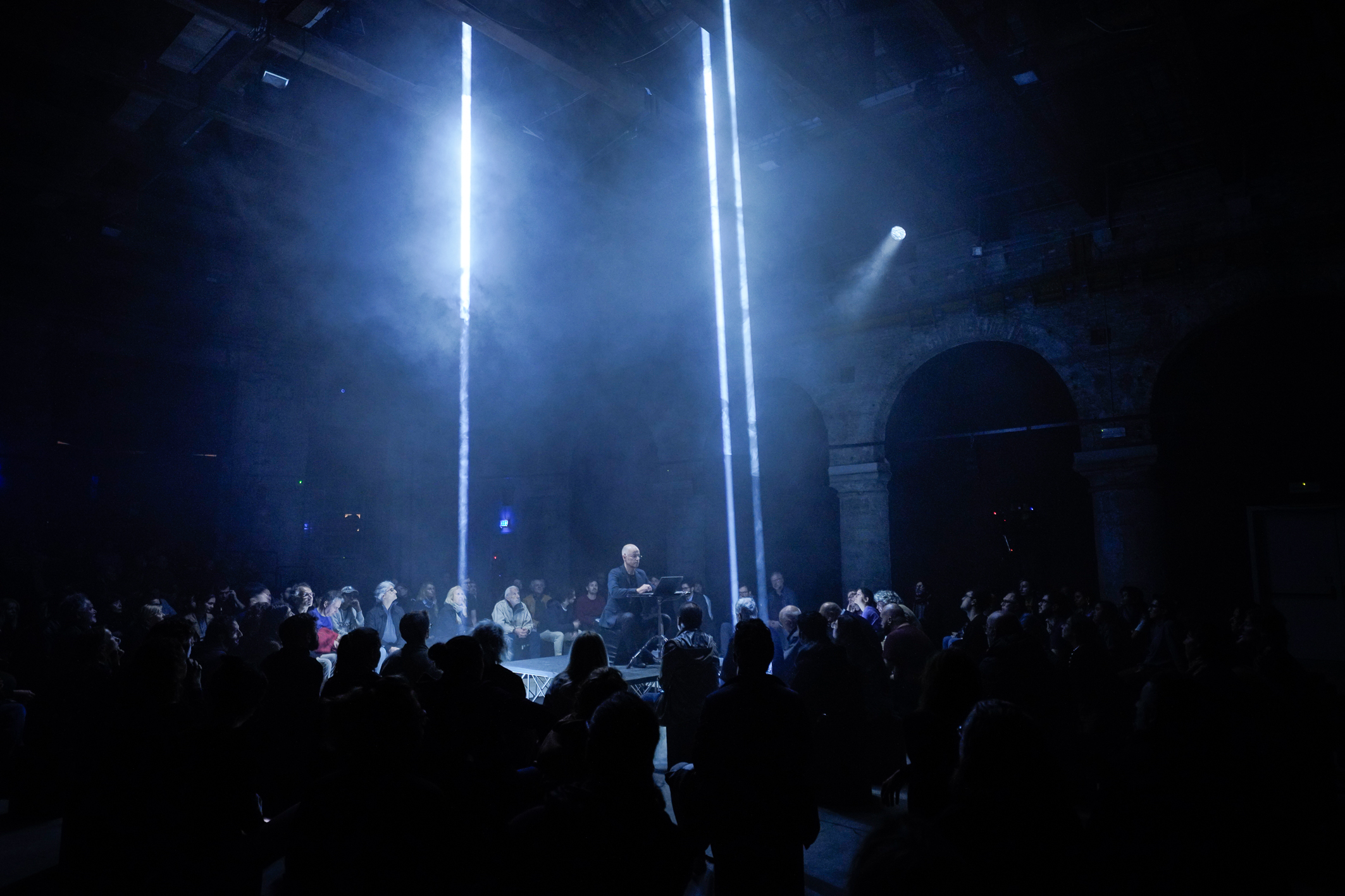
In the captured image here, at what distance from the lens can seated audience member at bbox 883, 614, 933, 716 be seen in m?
5.72

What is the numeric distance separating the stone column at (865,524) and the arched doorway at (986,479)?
344 mm

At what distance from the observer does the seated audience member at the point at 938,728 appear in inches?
117

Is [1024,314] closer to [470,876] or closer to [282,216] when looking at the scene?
[470,876]

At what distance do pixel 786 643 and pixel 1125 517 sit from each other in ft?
17.4

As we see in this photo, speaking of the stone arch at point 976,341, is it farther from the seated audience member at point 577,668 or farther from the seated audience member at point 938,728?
the seated audience member at point 577,668

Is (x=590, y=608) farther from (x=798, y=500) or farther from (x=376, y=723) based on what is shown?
(x=376, y=723)

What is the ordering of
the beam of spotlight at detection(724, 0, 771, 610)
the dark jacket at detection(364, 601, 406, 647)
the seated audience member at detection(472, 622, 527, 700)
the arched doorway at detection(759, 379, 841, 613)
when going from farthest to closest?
the arched doorway at detection(759, 379, 841, 613) < the beam of spotlight at detection(724, 0, 771, 610) < the dark jacket at detection(364, 601, 406, 647) < the seated audience member at detection(472, 622, 527, 700)

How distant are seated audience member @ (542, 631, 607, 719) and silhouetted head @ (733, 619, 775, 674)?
81 cm

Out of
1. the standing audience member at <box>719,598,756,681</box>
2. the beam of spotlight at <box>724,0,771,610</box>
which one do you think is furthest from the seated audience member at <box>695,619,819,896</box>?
the beam of spotlight at <box>724,0,771,610</box>

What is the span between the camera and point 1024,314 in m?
11.0

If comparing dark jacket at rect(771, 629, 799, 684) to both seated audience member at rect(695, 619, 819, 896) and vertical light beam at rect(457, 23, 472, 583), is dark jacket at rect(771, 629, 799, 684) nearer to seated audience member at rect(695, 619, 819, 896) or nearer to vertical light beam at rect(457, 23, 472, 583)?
seated audience member at rect(695, 619, 819, 896)

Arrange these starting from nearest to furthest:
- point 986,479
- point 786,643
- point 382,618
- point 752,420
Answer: point 786,643 < point 382,618 < point 986,479 < point 752,420

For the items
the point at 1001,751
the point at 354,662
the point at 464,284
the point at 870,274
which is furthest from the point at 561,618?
the point at 1001,751

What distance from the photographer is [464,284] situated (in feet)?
47.8
